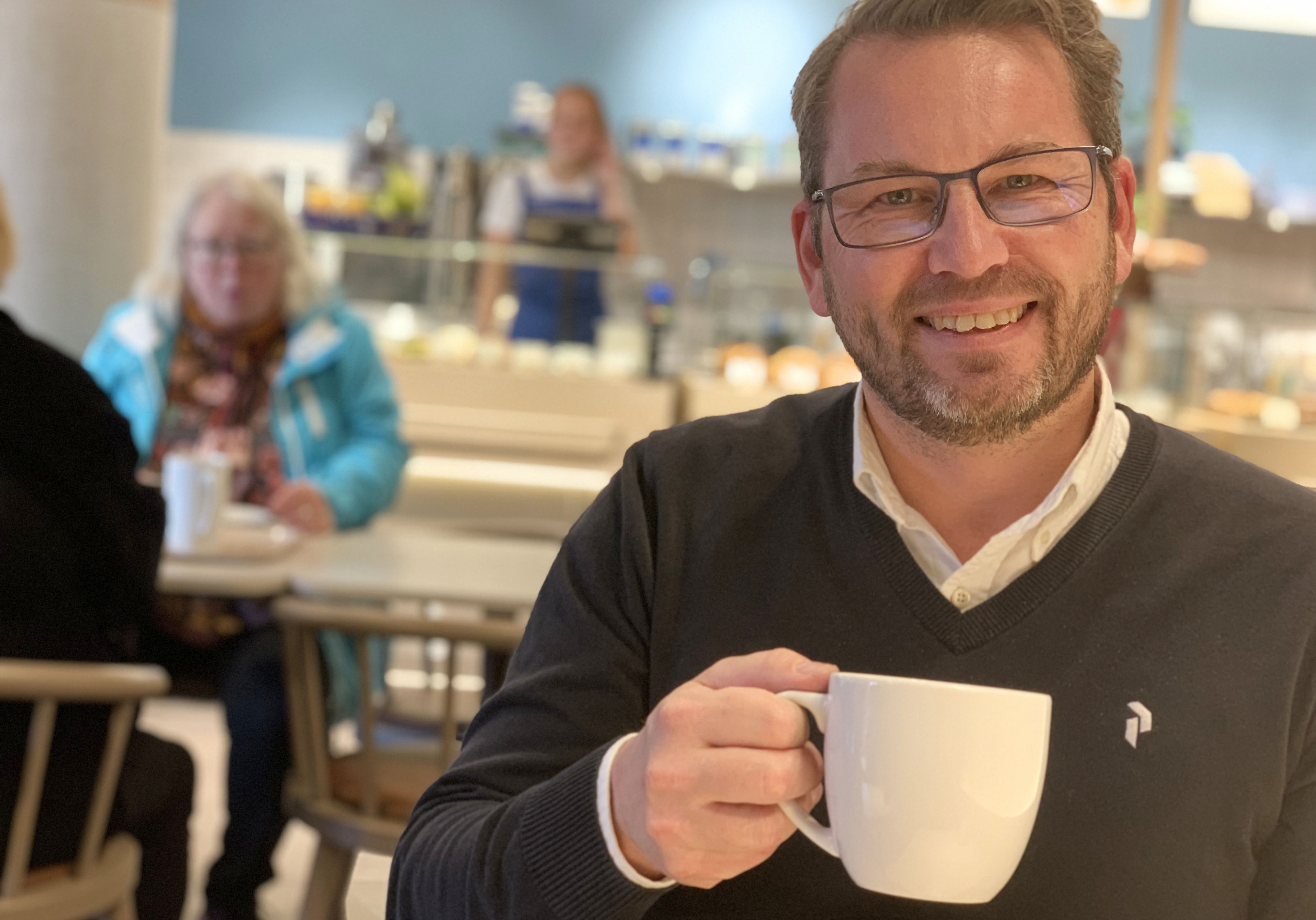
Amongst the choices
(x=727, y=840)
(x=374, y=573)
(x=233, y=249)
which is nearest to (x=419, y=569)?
(x=374, y=573)

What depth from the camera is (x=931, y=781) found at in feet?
2.18

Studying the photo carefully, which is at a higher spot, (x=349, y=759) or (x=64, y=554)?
(x=64, y=554)

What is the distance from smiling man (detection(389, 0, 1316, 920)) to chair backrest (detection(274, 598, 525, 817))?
38.2 inches

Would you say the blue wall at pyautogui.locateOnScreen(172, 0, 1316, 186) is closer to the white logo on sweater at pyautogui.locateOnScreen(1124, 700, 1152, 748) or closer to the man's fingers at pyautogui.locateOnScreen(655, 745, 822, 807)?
the white logo on sweater at pyautogui.locateOnScreen(1124, 700, 1152, 748)

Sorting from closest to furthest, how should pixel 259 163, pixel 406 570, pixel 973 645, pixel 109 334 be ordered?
1. pixel 973 645
2. pixel 406 570
3. pixel 109 334
4. pixel 259 163

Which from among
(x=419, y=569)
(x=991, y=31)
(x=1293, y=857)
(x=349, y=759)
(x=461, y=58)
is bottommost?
(x=349, y=759)

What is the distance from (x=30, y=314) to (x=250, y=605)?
166 cm

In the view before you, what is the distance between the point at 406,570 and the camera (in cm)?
243

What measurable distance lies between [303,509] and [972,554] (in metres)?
1.96

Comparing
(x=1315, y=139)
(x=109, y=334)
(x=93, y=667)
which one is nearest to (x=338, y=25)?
(x=109, y=334)

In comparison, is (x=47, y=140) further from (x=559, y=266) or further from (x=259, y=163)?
(x=259, y=163)

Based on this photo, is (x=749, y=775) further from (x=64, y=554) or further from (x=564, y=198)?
(x=564, y=198)

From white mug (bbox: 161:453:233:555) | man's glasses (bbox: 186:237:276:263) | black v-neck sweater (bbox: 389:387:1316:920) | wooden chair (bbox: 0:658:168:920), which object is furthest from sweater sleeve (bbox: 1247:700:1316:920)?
man's glasses (bbox: 186:237:276:263)

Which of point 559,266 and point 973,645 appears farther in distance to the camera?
point 559,266
